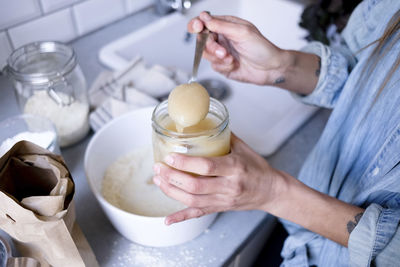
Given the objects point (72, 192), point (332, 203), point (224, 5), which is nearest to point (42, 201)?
point (72, 192)

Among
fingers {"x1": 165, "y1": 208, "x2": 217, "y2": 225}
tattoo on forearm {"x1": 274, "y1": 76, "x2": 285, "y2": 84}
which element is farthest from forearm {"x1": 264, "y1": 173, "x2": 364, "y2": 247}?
tattoo on forearm {"x1": 274, "y1": 76, "x2": 285, "y2": 84}

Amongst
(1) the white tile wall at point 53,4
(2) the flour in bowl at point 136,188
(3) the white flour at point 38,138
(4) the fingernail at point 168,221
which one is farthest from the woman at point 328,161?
(1) the white tile wall at point 53,4

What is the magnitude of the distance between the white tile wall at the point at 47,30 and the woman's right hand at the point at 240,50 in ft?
1.75

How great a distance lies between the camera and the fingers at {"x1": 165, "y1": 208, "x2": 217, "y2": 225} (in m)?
0.53

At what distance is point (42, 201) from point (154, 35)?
83 centimetres

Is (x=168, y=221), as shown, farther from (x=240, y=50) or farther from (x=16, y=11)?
(x=16, y=11)

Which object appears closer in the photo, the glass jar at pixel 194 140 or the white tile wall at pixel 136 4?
the glass jar at pixel 194 140

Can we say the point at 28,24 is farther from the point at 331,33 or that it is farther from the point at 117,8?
the point at 331,33

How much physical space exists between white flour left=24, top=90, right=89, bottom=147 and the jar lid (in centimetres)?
6

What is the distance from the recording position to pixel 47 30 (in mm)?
1021

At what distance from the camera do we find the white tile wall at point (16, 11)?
905mm

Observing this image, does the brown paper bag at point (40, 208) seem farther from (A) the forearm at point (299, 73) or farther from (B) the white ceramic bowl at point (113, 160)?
(A) the forearm at point (299, 73)

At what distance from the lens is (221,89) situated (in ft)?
3.91

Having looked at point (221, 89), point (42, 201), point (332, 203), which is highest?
point (42, 201)
